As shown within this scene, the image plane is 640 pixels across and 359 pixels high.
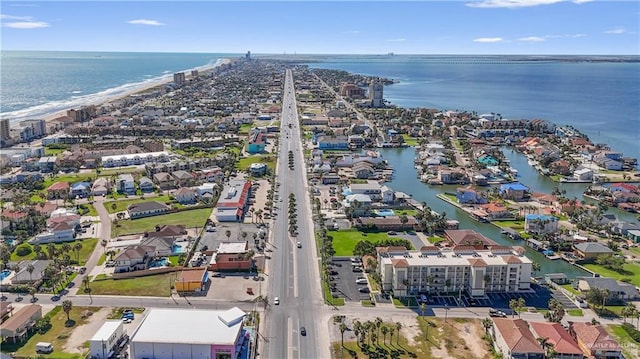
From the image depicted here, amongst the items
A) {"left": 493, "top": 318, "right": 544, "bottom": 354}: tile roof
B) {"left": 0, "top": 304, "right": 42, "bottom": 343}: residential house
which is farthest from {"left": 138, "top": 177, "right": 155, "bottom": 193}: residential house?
{"left": 493, "top": 318, "right": 544, "bottom": 354}: tile roof

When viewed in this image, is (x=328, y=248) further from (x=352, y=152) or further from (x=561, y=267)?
(x=352, y=152)

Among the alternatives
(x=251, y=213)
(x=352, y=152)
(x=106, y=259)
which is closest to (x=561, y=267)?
(x=251, y=213)

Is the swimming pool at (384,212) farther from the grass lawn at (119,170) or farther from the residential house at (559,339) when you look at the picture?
the grass lawn at (119,170)

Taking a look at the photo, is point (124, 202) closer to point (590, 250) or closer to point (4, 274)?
point (4, 274)

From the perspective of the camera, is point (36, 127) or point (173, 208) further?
point (36, 127)

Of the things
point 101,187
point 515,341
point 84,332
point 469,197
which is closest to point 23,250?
point 84,332

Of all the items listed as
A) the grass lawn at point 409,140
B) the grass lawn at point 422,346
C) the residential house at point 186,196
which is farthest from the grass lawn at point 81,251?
the grass lawn at point 409,140
